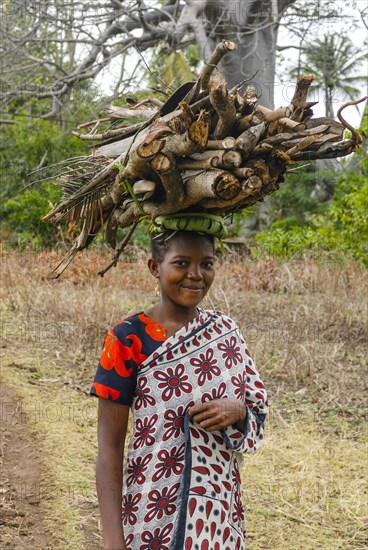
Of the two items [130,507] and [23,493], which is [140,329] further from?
[23,493]

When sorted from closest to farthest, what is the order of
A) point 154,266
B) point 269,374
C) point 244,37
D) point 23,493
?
1. point 154,266
2. point 23,493
3. point 269,374
4. point 244,37

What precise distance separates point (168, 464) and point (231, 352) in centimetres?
34

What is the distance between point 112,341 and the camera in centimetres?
178

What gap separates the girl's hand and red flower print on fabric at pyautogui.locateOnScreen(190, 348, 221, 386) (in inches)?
2.6

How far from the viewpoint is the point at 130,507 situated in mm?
1773

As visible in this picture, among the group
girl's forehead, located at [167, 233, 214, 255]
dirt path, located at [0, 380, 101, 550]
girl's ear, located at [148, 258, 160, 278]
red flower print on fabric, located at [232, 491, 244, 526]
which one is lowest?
dirt path, located at [0, 380, 101, 550]

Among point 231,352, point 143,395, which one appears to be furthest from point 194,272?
point 143,395

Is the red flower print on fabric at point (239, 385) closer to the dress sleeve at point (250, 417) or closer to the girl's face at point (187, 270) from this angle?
the dress sleeve at point (250, 417)

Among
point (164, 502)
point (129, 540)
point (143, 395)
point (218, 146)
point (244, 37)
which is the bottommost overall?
point (129, 540)

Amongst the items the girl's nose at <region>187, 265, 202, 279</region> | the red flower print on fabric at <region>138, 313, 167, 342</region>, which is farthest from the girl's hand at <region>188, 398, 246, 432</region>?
the girl's nose at <region>187, 265, 202, 279</region>

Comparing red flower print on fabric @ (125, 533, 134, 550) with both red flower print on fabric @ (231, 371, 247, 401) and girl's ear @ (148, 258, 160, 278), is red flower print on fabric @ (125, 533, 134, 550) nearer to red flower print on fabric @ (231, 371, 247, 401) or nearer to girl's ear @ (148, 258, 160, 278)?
red flower print on fabric @ (231, 371, 247, 401)

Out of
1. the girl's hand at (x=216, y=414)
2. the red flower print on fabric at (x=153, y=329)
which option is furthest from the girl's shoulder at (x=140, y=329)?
the girl's hand at (x=216, y=414)

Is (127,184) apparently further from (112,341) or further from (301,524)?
(301,524)

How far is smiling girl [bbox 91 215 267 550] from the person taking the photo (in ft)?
5.67
